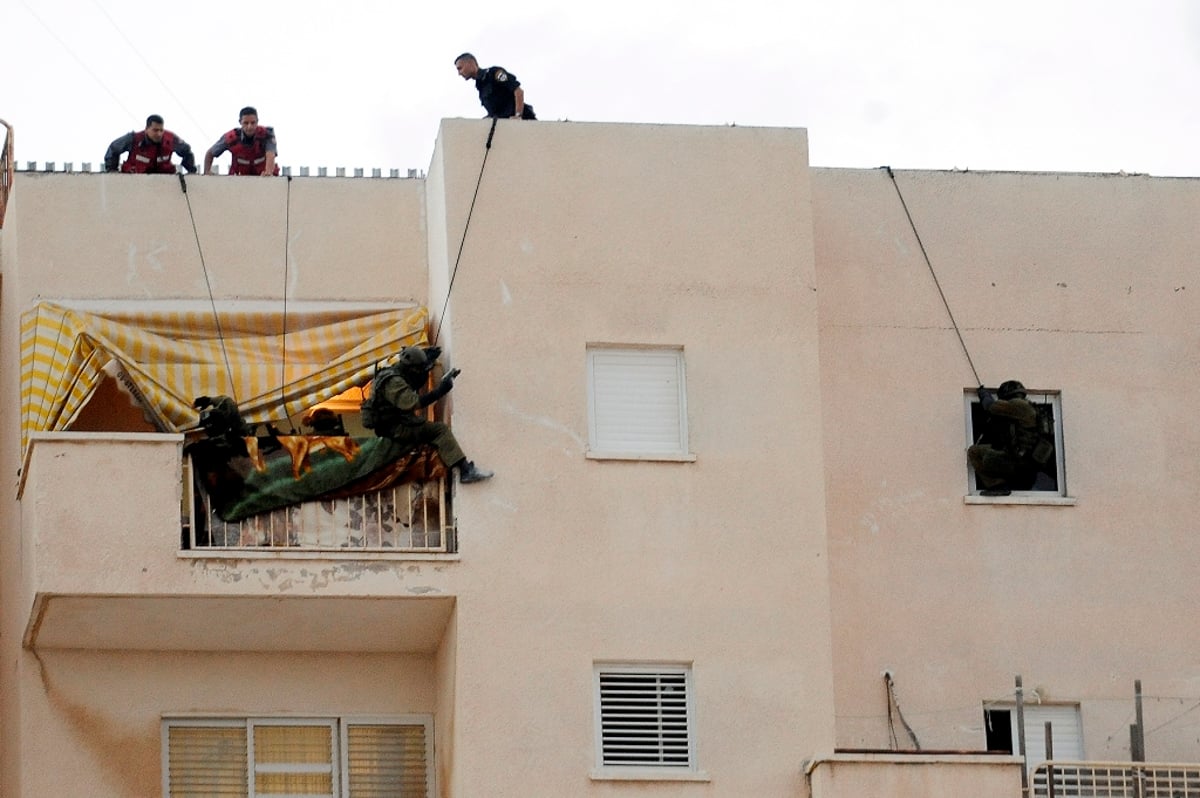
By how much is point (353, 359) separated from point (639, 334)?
2.79m

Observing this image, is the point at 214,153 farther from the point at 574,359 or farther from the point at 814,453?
the point at 814,453

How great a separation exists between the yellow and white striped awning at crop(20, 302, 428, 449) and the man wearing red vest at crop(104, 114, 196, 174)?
187 centimetres

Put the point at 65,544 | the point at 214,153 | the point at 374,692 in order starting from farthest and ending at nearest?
1. the point at 214,153
2. the point at 374,692
3. the point at 65,544

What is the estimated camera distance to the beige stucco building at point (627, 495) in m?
25.6

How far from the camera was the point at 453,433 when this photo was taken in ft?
85.4

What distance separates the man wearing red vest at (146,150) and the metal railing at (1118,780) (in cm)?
1036

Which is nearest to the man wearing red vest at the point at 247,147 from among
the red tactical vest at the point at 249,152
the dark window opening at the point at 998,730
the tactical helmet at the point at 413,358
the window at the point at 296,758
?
the red tactical vest at the point at 249,152

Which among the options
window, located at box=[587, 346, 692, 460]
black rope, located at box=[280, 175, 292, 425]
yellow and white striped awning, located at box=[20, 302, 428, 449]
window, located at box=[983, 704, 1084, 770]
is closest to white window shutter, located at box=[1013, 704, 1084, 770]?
window, located at box=[983, 704, 1084, 770]

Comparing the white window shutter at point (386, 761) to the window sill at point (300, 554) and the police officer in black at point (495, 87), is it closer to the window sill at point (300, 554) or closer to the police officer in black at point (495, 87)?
the window sill at point (300, 554)

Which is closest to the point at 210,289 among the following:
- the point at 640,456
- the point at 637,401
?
the point at 637,401

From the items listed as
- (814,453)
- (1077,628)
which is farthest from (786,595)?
(1077,628)

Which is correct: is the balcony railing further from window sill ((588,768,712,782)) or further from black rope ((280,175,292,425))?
window sill ((588,768,712,782))

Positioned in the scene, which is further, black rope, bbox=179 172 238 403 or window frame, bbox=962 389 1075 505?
window frame, bbox=962 389 1075 505

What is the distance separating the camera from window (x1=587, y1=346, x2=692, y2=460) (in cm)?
2650
